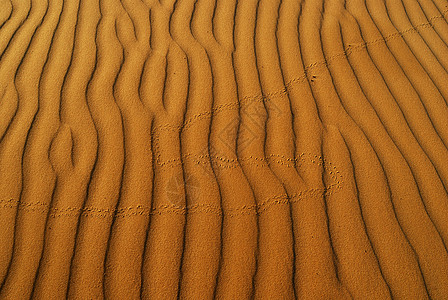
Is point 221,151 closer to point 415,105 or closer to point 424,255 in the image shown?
point 424,255

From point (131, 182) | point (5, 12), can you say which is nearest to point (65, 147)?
point (131, 182)

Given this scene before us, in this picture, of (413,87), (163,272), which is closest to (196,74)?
(163,272)

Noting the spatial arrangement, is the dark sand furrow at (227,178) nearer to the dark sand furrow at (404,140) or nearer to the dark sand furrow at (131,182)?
the dark sand furrow at (131,182)

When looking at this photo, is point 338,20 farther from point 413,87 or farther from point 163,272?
point 163,272

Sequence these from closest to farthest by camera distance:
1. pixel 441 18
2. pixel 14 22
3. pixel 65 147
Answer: pixel 65 147, pixel 14 22, pixel 441 18

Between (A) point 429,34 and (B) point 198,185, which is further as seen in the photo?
(A) point 429,34

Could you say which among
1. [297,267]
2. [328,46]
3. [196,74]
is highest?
[328,46]

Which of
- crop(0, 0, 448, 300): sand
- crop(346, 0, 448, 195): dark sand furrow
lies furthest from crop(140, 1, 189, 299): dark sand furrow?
crop(346, 0, 448, 195): dark sand furrow

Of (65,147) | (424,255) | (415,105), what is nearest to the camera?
(424,255)
